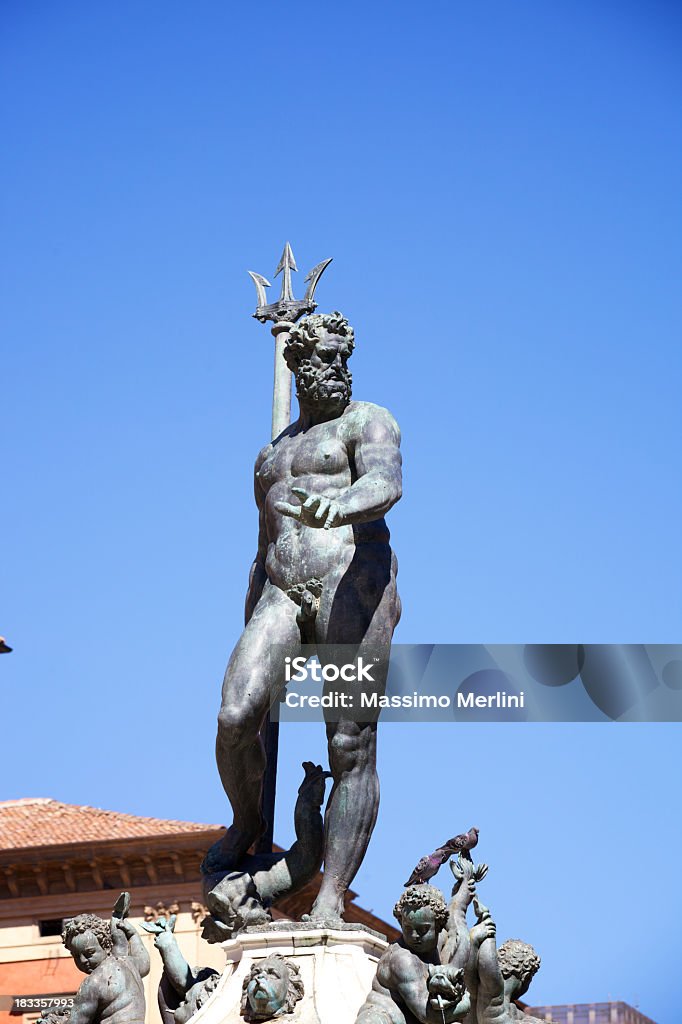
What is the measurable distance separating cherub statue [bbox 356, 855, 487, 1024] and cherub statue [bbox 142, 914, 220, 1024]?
1149 mm

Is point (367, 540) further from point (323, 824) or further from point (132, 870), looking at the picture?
point (132, 870)

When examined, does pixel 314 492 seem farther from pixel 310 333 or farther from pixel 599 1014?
pixel 599 1014

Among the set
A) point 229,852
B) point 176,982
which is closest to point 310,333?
point 229,852

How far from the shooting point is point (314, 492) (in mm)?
9422

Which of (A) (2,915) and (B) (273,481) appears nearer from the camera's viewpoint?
(B) (273,481)

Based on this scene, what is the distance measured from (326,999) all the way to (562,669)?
455 centimetres

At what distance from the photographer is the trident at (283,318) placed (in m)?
12.8

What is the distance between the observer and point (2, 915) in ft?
120

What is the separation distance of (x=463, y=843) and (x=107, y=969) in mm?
1868

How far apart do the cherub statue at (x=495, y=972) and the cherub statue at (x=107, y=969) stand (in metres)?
1.65

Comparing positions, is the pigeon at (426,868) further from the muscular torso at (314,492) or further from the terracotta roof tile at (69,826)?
the terracotta roof tile at (69,826)

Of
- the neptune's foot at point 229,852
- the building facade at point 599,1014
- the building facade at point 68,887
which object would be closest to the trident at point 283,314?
the neptune's foot at point 229,852

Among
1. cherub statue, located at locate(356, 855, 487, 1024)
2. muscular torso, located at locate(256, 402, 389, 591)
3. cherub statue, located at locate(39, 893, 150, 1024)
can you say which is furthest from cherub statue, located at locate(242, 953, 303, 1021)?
muscular torso, located at locate(256, 402, 389, 591)

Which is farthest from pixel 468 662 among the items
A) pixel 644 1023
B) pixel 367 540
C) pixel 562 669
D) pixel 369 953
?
pixel 644 1023
